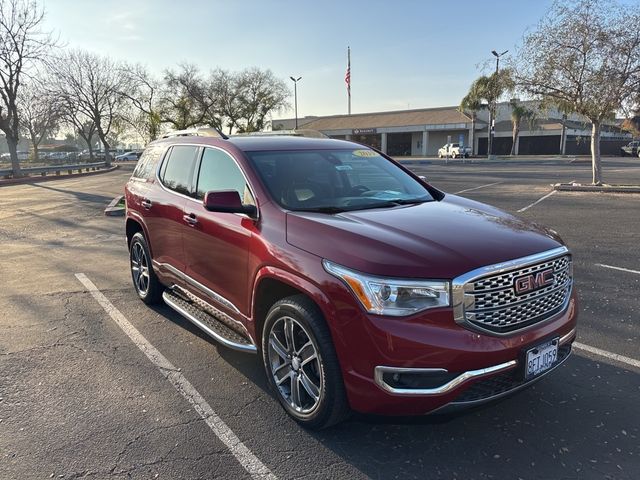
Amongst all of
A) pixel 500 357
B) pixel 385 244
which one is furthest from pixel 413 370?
pixel 385 244

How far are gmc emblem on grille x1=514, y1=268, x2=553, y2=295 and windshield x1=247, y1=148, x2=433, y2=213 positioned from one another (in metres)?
1.24

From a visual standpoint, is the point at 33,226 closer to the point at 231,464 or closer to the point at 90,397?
the point at 90,397

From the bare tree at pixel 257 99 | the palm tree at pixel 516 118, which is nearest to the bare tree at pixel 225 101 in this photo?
the bare tree at pixel 257 99

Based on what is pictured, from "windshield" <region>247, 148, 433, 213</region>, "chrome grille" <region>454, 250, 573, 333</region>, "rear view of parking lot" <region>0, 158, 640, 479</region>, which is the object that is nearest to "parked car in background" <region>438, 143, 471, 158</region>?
"rear view of parking lot" <region>0, 158, 640, 479</region>

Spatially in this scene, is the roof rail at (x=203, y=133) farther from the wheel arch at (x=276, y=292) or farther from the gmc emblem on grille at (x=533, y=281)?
the gmc emblem on grille at (x=533, y=281)

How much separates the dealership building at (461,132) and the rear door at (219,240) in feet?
148

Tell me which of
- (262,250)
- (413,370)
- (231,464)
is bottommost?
(231,464)

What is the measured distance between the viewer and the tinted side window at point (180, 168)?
464 centimetres

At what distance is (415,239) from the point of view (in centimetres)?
288

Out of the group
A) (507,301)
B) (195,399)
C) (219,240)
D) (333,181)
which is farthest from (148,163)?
(507,301)

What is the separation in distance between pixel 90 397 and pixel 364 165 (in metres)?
2.98

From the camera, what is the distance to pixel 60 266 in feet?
25.0

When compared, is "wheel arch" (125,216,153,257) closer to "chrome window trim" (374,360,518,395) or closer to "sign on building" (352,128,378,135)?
"chrome window trim" (374,360,518,395)

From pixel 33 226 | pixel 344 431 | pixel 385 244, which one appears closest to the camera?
pixel 385 244
